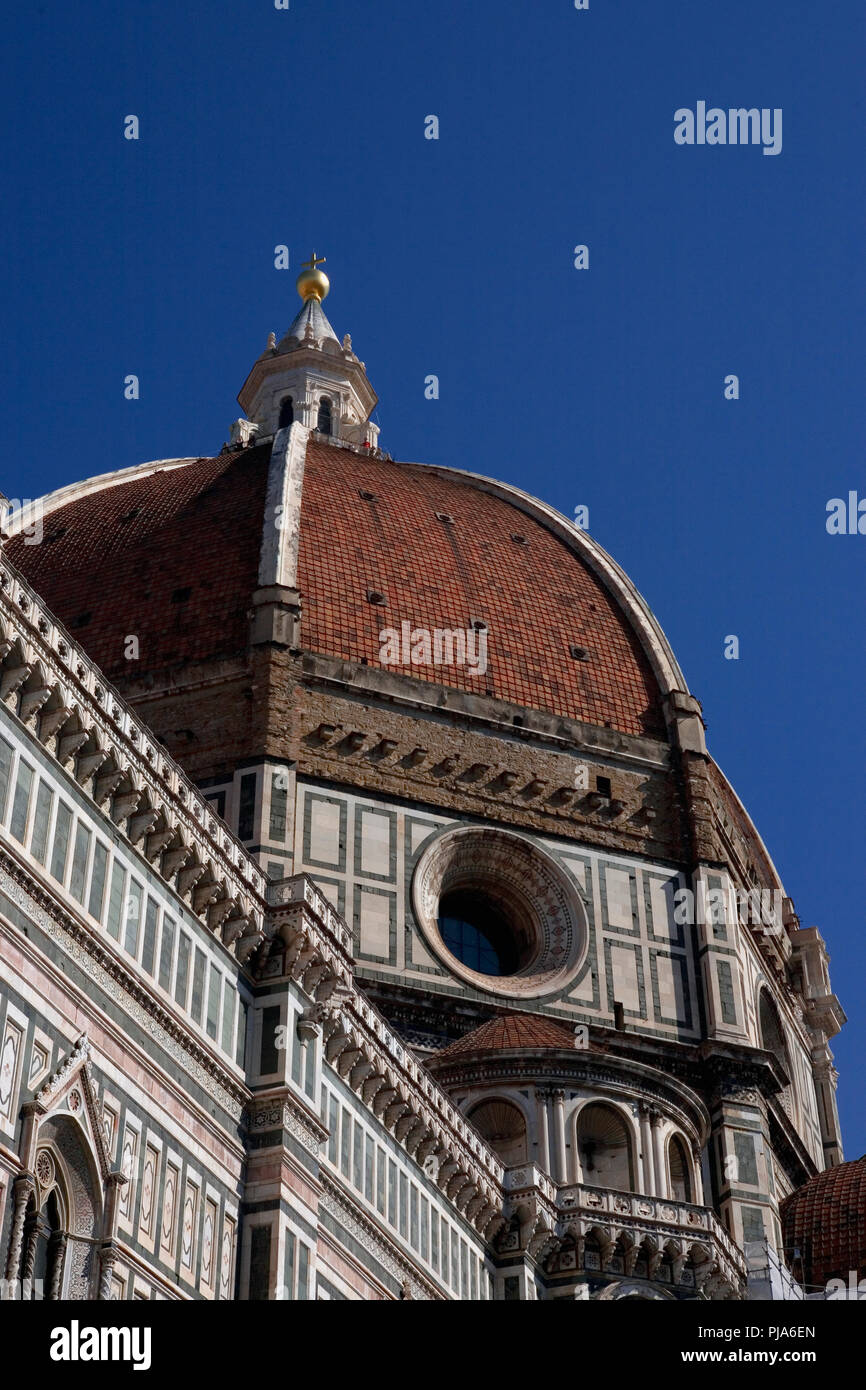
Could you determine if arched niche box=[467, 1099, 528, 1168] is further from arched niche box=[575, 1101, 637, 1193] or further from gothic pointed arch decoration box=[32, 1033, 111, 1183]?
gothic pointed arch decoration box=[32, 1033, 111, 1183]

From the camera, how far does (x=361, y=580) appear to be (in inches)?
1998

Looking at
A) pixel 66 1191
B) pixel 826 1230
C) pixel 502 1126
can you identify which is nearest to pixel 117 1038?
pixel 66 1191

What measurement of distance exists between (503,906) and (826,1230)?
373 inches

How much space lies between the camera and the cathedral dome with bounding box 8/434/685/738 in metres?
49.6

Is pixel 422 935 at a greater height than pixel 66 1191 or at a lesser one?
greater

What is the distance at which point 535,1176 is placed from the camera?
119ft

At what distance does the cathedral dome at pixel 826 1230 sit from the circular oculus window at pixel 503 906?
→ 6489 millimetres

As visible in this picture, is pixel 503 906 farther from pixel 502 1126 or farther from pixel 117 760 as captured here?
pixel 117 760

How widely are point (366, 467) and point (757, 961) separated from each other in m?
16.5

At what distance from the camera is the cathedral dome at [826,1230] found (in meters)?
42.6

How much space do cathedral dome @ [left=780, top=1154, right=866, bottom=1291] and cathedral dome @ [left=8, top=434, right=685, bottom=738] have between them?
1179 cm


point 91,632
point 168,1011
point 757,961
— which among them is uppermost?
point 91,632
